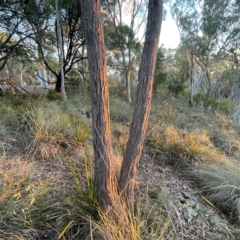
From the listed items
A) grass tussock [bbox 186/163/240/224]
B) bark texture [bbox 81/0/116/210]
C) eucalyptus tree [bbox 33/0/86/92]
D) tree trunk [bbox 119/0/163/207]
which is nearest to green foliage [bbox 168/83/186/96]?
eucalyptus tree [bbox 33/0/86/92]

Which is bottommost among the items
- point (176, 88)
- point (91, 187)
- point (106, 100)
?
point (91, 187)

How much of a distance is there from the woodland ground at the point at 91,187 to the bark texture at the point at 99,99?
0.54 ft

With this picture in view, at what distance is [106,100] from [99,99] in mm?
57

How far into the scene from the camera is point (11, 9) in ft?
13.6

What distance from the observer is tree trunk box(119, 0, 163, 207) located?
1.12 meters

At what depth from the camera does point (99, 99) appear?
1.08 m

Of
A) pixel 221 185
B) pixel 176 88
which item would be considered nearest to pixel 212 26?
pixel 176 88

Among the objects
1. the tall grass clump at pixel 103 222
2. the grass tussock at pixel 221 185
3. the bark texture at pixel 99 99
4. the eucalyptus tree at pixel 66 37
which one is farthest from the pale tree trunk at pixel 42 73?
the grass tussock at pixel 221 185

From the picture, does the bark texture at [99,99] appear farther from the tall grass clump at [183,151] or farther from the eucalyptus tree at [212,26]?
the eucalyptus tree at [212,26]

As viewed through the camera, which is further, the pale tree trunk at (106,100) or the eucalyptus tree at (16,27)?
the eucalyptus tree at (16,27)

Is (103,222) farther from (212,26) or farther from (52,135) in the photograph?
(212,26)

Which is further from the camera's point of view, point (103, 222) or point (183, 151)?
point (183, 151)

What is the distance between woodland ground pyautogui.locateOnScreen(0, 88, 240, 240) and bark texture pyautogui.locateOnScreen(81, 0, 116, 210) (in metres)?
0.16

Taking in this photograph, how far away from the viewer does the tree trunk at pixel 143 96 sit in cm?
112
